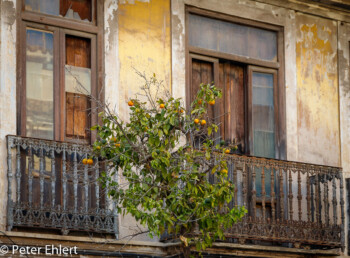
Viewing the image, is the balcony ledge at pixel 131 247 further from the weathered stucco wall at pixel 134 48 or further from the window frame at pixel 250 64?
the window frame at pixel 250 64

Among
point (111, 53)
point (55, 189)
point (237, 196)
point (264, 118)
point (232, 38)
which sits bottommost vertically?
point (237, 196)

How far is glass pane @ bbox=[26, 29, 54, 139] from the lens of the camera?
13453 millimetres

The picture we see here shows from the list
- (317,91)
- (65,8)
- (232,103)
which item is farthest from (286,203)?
(65,8)

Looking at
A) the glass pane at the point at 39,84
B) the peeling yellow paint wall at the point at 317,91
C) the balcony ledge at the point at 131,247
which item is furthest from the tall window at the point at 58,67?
the peeling yellow paint wall at the point at 317,91

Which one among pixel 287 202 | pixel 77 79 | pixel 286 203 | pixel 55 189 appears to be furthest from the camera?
pixel 286 203

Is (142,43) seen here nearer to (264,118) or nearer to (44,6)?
(44,6)

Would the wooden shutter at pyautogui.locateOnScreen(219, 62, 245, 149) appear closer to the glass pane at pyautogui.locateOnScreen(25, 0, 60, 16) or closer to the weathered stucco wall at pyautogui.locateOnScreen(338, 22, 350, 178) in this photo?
the weathered stucco wall at pyautogui.locateOnScreen(338, 22, 350, 178)

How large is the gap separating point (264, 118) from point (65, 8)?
364 cm

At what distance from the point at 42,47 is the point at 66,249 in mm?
2842

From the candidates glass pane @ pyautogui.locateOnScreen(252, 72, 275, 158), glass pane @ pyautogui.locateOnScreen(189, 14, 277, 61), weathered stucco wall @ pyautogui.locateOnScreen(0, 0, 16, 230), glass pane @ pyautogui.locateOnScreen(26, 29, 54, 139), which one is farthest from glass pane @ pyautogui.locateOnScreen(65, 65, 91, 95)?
glass pane @ pyautogui.locateOnScreen(252, 72, 275, 158)

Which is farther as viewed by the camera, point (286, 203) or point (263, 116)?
point (263, 116)

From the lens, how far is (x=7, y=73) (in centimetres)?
1320

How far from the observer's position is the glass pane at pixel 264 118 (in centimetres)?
1543

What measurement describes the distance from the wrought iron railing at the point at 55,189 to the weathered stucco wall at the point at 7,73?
208mm
